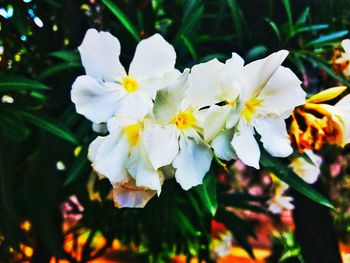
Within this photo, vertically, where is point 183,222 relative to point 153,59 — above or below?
below

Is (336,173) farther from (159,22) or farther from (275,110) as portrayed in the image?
(275,110)

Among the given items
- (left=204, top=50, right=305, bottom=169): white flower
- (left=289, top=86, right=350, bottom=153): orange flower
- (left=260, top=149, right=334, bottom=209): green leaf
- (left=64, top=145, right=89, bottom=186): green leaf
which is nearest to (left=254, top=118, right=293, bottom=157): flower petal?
(left=204, top=50, right=305, bottom=169): white flower

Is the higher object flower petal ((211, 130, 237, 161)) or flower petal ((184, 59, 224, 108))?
flower petal ((184, 59, 224, 108))

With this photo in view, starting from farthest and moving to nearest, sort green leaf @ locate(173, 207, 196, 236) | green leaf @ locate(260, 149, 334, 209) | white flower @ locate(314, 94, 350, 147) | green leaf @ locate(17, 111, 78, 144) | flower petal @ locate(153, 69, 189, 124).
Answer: green leaf @ locate(173, 207, 196, 236) < green leaf @ locate(17, 111, 78, 144) < green leaf @ locate(260, 149, 334, 209) < white flower @ locate(314, 94, 350, 147) < flower petal @ locate(153, 69, 189, 124)

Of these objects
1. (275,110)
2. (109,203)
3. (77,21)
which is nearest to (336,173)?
(109,203)

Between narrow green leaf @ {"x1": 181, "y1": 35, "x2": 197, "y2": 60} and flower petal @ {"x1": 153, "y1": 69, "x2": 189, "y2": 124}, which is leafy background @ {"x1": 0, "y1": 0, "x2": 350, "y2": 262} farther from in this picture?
flower petal @ {"x1": 153, "y1": 69, "x2": 189, "y2": 124}

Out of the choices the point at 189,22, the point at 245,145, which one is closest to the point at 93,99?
the point at 245,145

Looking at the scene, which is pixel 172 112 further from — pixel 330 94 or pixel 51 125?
pixel 51 125
